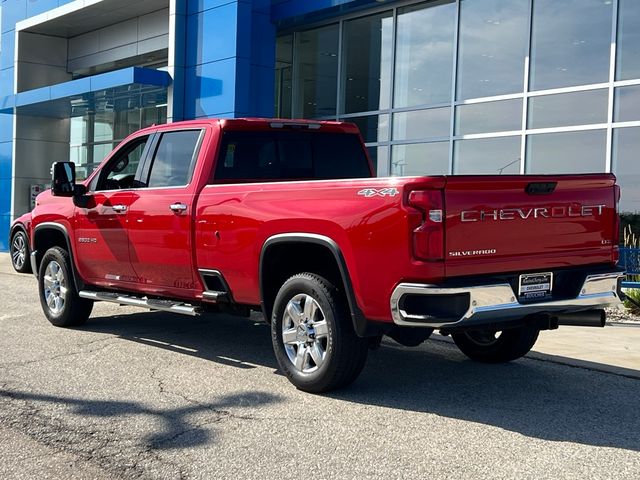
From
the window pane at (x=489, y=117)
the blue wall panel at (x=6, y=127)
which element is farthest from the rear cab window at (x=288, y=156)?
the blue wall panel at (x=6, y=127)

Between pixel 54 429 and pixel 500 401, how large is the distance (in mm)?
2944

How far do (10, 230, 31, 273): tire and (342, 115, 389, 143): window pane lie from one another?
23.5ft

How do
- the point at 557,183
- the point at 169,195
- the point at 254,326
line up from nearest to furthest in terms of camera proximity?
the point at 557,183 → the point at 169,195 → the point at 254,326

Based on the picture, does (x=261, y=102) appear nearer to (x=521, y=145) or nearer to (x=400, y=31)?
Result: (x=400, y=31)

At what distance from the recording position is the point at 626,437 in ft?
15.3

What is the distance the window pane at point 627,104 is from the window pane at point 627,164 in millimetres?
192

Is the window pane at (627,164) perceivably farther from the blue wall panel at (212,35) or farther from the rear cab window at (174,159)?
the rear cab window at (174,159)

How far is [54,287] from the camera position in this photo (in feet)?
27.2

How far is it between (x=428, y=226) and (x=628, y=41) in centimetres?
942

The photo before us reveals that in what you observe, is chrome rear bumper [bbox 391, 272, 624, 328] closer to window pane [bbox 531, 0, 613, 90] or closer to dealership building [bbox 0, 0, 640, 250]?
dealership building [bbox 0, 0, 640, 250]

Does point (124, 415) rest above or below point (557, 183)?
below

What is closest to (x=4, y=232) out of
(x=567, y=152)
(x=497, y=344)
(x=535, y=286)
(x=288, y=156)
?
(x=567, y=152)

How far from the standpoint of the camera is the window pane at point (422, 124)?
1527cm

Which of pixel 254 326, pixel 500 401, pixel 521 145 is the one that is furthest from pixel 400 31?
pixel 500 401
